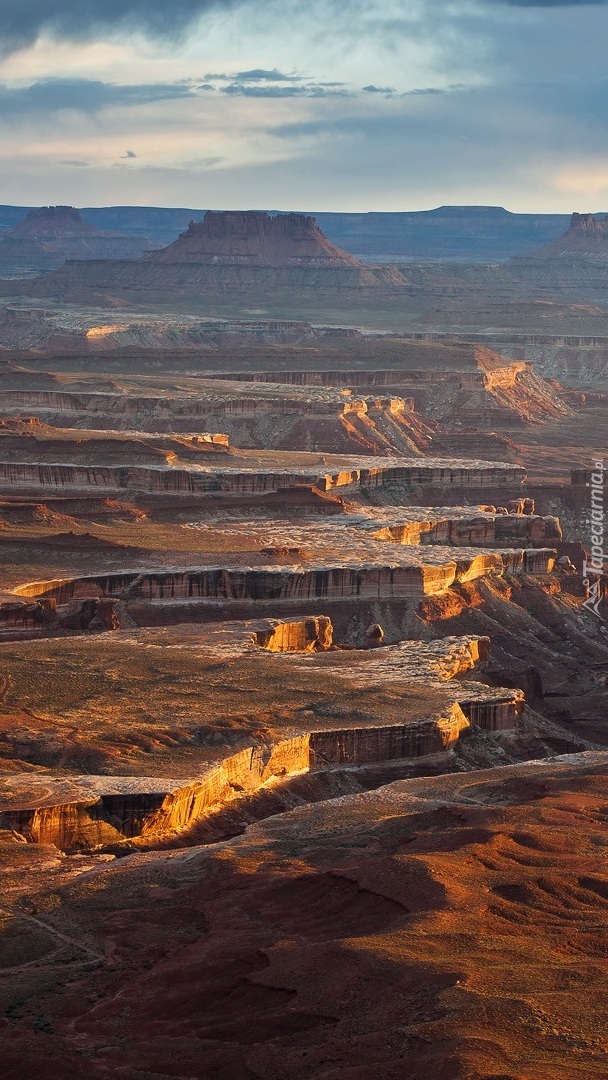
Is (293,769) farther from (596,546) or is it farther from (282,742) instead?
(596,546)

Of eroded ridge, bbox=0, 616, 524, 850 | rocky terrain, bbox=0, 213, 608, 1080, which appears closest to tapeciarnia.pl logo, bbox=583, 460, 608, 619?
rocky terrain, bbox=0, 213, 608, 1080

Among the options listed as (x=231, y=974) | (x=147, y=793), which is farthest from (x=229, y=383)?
(x=231, y=974)

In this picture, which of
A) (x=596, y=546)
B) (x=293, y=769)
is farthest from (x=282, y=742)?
(x=596, y=546)

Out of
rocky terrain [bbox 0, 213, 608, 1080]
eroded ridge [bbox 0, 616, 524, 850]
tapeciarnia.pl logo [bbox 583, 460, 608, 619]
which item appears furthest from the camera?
tapeciarnia.pl logo [bbox 583, 460, 608, 619]

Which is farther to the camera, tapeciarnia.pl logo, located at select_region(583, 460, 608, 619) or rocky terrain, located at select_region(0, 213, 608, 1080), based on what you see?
tapeciarnia.pl logo, located at select_region(583, 460, 608, 619)

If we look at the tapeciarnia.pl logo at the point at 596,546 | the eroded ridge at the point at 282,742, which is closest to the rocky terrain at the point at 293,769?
the eroded ridge at the point at 282,742

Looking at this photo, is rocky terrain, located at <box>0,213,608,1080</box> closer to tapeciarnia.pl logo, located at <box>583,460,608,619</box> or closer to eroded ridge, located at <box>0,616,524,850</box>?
eroded ridge, located at <box>0,616,524,850</box>
